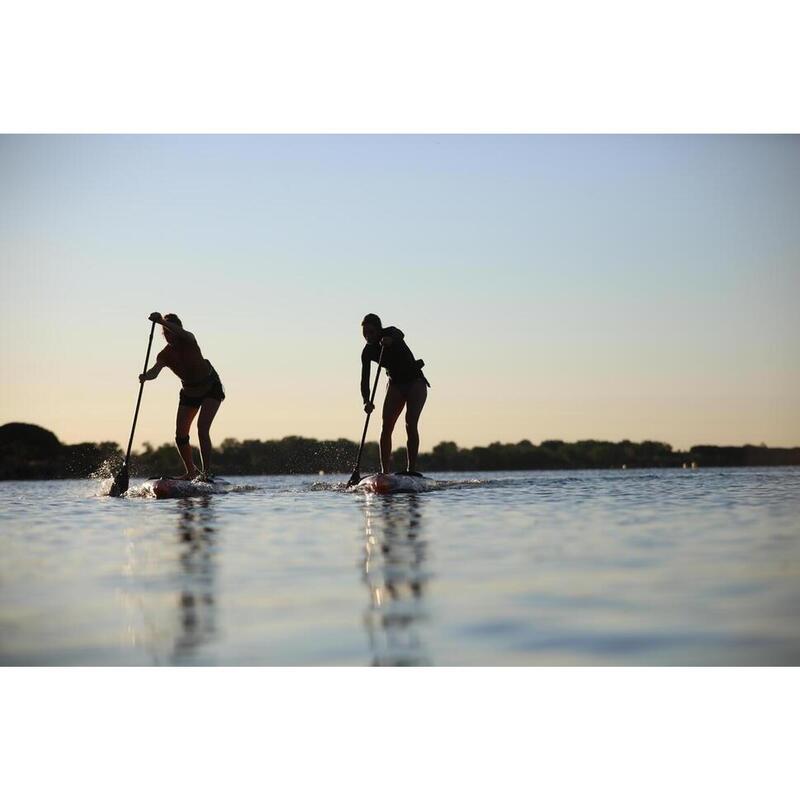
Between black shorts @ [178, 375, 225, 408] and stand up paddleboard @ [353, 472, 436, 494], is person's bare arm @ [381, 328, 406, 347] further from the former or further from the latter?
black shorts @ [178, 375, 225, 408]

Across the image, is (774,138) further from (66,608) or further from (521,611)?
(66,608)

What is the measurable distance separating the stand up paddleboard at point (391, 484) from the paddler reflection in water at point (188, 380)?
4.84 ft

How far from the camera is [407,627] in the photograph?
299 cm

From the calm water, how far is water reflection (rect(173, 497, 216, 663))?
0.04 ft

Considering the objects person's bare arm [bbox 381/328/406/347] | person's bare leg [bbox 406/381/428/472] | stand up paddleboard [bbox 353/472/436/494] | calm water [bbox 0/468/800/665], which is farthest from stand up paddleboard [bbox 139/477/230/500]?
calm water [bbox 0/468/800/665]

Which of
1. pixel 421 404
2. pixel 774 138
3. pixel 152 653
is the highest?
pixel 774 138

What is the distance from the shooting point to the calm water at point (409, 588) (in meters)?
2.82

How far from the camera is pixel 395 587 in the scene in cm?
361

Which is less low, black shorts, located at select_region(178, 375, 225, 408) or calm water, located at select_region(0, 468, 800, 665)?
black shorts, located at select_region(178, 375, 225, 408)

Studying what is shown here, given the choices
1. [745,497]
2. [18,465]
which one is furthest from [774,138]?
[18,465]

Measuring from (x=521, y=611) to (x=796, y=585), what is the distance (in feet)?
3.43

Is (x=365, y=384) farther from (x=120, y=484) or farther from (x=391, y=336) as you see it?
(x=120, y=484)

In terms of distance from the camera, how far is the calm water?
2816mm

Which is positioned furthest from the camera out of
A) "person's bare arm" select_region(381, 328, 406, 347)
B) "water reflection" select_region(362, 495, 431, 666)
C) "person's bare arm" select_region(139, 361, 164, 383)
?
"person's bare arm" select_region(139, 361, 164, 383)
